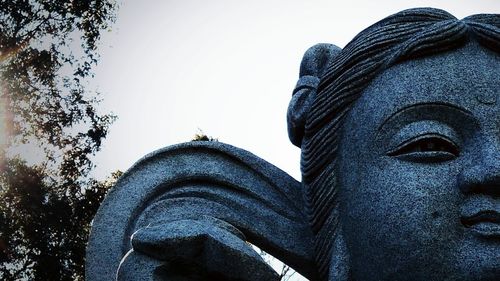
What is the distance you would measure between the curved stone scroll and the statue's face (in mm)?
429

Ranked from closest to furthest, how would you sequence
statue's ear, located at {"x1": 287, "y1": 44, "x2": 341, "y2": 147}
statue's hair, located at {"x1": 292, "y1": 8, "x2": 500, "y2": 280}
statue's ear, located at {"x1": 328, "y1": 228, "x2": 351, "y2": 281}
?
statue's ear, located at {"x1": 328, "y1": 228, "x2": 351, "y2": 281}, statue's hair, located at {"x1": 292, "y1": 8, "x2": 500, "y2": 280}, statue's ear, located at {"x1": 287, "y1": 44, "x2": 341, "y2": 147}

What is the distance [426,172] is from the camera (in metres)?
3.13

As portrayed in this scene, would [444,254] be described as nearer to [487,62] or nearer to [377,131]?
[377,131]

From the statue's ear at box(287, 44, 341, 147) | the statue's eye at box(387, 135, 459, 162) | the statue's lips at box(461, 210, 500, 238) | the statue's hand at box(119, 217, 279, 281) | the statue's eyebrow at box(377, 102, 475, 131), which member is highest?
the statue's ear at box(287, 44, 341, 147)

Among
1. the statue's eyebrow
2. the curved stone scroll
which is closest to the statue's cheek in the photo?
the statue's eyebrow

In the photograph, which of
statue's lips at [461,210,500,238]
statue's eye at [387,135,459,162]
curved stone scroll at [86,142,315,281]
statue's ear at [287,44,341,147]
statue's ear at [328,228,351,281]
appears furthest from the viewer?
statue's ear at [287,44,341,147]

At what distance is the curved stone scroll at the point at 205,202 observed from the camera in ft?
12.0

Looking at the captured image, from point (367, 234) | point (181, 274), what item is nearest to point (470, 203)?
point (367, 234)

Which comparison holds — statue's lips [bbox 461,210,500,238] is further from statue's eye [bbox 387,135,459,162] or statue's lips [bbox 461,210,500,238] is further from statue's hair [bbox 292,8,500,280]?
statue's hair [bbox 292,8,500,280]

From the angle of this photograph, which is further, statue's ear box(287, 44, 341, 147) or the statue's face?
Result: statue's ear box(287, 44, 341, 147)

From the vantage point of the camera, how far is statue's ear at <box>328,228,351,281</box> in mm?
3316

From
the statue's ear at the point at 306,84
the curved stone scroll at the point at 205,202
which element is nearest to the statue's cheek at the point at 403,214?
the curved stone scroll at the point at 205,202

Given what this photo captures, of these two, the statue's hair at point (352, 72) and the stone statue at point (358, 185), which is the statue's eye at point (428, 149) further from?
the statue's hair at point (352, 72)

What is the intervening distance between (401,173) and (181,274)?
128 centimetres
